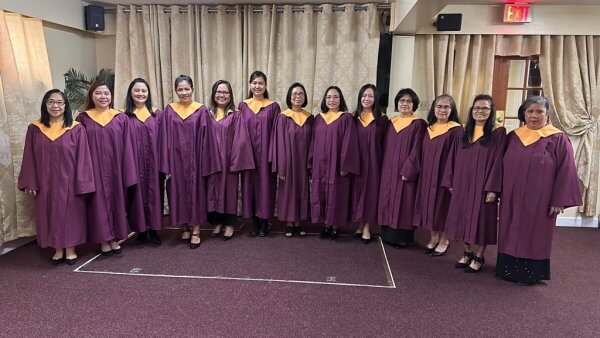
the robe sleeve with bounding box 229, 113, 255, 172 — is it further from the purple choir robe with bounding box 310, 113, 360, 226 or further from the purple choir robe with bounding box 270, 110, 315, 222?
the purple choir robe with bounding box 310, 113, 360, 226

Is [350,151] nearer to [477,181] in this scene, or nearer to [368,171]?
[368,171]

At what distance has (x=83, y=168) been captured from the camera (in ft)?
10.2

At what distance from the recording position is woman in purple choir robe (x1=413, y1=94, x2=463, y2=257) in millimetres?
3293

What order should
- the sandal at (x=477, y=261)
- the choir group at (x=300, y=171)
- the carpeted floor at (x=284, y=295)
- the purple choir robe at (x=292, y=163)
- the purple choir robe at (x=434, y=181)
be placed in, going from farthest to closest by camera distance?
1. the purple choir robe at (x=292, y=163)
2. the purple choir robe at (x=434, y=181)
3. the sandal at (x=477, y=261)
4. the choir group at (x=300, y=171)
5. the carpeted floor at (x=284, y=295)

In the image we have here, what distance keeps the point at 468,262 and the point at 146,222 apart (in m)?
2.81

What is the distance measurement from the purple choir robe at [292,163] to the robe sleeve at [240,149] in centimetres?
22

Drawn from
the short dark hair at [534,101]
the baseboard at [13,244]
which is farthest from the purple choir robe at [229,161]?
the short dark hair at [534,101]

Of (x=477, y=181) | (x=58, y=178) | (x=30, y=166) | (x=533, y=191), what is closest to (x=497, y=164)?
(x=477, y=181)

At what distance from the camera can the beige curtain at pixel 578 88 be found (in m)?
4.16

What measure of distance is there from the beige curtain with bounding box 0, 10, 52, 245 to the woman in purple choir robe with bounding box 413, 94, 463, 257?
344 centimetres

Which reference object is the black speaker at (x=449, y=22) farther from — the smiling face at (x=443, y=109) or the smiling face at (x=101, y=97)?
the smiling face at (x=101, y=97)

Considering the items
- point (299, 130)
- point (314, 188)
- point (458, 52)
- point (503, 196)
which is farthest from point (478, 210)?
point (458, 52)

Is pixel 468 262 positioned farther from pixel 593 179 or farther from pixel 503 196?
pixel 593 179

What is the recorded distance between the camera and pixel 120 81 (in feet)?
15.1
